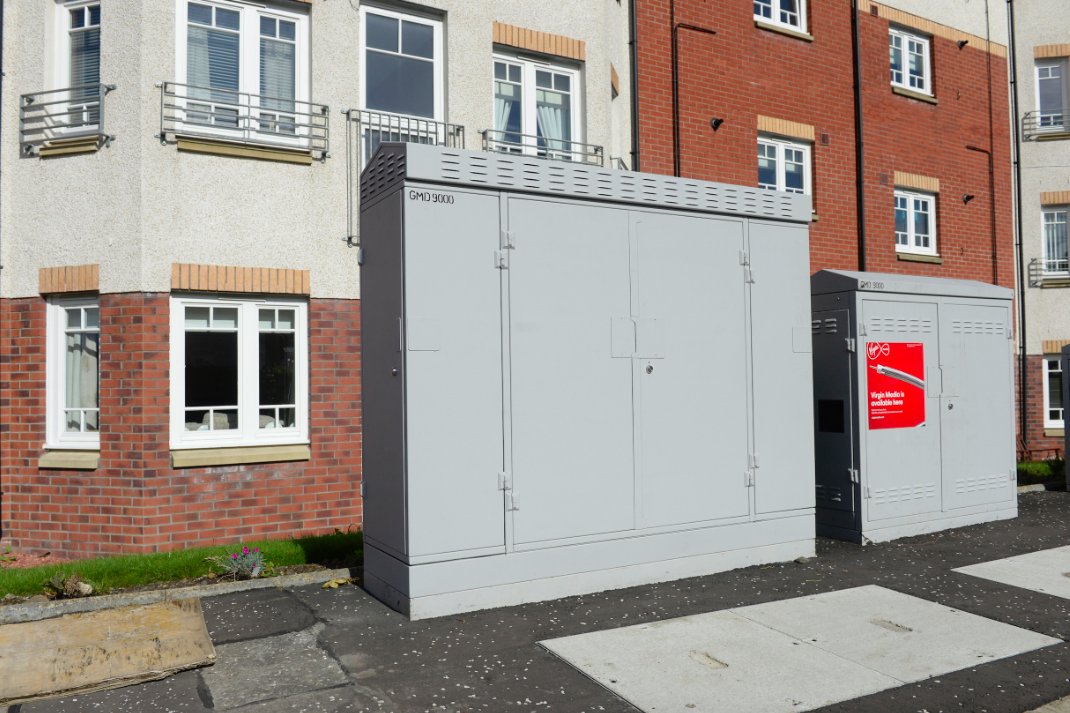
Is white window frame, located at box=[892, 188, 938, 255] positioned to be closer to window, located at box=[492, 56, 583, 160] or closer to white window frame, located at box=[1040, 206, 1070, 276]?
white window frame, located at box=[1040, 206, 1070, 276]

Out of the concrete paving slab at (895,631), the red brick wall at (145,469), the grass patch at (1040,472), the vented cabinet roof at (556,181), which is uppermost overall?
the vented cabinet roof at (556,181)

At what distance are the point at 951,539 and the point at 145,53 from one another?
31.4 feet

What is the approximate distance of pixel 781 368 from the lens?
7258 mm

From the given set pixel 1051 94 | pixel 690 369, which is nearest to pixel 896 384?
pixel 690 369

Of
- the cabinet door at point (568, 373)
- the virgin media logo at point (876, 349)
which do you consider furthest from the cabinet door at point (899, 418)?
the cabinet door at point (568, 373)

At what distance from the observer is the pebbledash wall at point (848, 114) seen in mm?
12086

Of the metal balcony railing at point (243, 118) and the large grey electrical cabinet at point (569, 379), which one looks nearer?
the large grey electrical cabinet at point (569, 379)

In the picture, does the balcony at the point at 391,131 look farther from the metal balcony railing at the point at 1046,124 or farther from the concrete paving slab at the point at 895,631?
the metal balcony railing at the point at 1046,124

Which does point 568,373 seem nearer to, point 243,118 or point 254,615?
point 254,615

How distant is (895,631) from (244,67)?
8.19 metres

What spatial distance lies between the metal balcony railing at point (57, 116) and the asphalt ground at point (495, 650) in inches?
215

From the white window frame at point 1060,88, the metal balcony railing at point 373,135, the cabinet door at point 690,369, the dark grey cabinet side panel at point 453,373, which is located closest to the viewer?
the dark grey cabinet side panel at point 453,373

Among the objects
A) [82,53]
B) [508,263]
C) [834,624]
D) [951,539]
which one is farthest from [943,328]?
[82,53]

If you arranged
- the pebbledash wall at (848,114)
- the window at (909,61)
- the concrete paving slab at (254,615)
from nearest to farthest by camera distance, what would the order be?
the concrete paving slab at (254,615) < the pebbledash wall at (848,114) < the window at (909,61)
